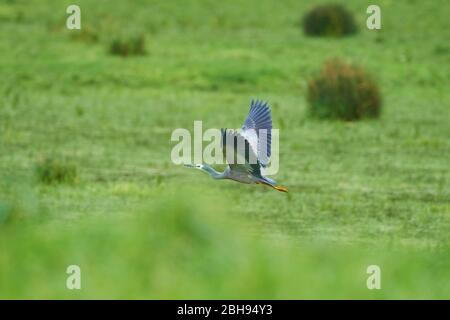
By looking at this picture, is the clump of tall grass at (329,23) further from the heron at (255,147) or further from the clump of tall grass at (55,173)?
the heron at (255,147)

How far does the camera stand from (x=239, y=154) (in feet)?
24.8

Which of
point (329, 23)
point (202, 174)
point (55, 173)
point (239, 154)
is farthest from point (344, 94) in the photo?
point (239, 154)

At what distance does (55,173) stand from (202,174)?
120 centimetres

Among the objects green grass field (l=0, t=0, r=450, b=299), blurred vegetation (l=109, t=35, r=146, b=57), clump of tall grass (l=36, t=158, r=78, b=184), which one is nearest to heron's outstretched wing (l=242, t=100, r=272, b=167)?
green grass field (l=0, t=0, r=450, b=299)

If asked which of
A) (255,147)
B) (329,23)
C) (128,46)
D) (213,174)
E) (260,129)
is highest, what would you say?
(329,23)

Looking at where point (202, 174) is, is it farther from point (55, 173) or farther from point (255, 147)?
point (255, 147)

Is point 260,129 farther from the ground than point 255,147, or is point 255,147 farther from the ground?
point 260,129

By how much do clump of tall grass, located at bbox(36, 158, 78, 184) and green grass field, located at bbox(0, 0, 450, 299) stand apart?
0.19 feet

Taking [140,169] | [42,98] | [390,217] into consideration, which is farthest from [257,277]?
[42,98]

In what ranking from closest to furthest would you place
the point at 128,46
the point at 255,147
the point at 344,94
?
1. the point at 255,147
2. the point at 344,94
3. the point at 128,46


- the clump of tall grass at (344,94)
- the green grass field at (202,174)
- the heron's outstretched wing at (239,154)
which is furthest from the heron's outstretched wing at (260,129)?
the clump of tall grass at (344,94)

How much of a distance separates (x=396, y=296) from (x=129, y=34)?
11856mm

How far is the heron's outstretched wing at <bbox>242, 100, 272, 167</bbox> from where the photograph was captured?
26.1ft

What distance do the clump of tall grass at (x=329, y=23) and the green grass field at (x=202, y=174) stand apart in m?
0.16
